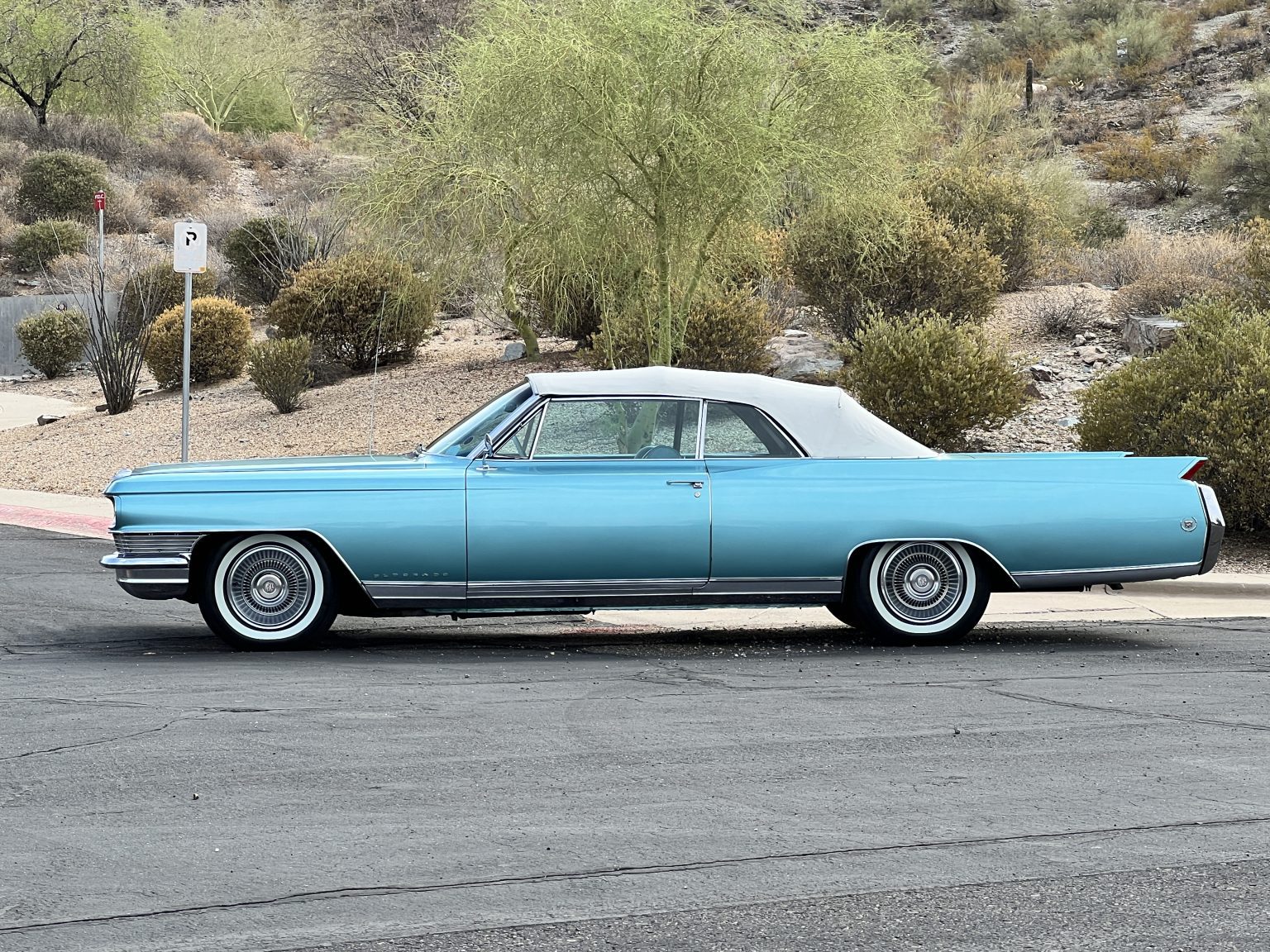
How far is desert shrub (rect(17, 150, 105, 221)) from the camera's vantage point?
43844 mm

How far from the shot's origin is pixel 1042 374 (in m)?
20.8

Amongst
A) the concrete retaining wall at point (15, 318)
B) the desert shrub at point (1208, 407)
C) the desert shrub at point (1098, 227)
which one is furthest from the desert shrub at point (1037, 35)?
the desert shrub at point (1208, 407)

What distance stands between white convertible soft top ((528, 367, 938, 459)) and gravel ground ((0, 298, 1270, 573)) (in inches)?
326

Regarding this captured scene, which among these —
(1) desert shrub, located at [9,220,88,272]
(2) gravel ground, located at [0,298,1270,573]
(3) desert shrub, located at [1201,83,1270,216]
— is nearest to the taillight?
(2) gravel ground, located at [0,298,1270,573]

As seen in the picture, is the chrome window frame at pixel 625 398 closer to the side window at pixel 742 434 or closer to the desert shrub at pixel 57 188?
the side window at pixel 742 434

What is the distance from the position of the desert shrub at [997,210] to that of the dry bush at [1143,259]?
1755 mm

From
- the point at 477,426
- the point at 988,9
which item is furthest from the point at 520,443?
the point at 988,9

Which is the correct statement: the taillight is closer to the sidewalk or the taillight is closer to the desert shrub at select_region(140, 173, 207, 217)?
the sidewalk

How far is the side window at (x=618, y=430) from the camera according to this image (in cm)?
927

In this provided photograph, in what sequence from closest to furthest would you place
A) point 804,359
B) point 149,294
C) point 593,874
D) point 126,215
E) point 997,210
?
point 593,874 < point 804,359 < point 997,210 < point 149,294 < point 126,215

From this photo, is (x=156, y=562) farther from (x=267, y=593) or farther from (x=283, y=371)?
(x=283, y=371)

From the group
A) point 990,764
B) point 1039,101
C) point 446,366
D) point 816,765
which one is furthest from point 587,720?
point 1039,101

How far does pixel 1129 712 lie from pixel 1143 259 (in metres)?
21.3

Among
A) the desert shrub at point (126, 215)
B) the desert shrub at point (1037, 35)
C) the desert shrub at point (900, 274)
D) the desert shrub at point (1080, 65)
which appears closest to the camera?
the desert shrub at point (900, 274)
